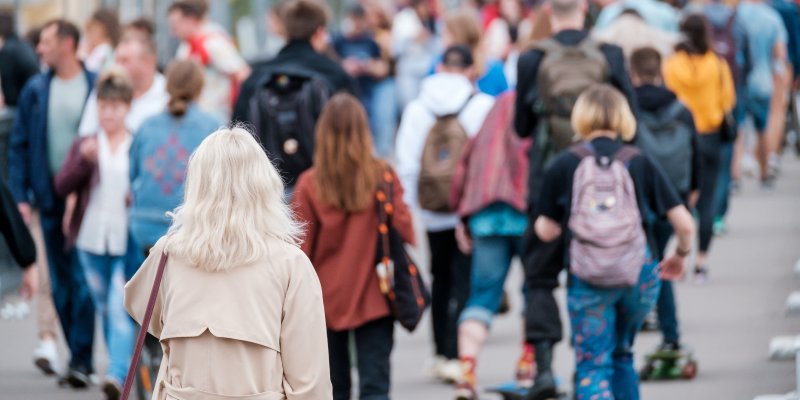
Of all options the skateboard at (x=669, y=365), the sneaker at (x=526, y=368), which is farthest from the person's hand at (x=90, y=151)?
the skateboard at (x=669, y=365)

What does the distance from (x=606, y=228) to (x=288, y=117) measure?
90.6 inches

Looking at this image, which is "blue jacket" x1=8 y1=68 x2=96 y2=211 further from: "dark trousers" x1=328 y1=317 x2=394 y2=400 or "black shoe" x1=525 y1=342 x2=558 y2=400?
"black shoe" x1=525 y1=342 x2=558 y2=400

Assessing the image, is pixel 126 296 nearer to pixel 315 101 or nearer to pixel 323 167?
pixel 323 167

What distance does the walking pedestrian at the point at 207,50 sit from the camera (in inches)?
394

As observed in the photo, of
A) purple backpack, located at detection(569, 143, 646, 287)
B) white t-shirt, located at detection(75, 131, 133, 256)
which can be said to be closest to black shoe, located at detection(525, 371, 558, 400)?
purple backpack, located at detection(569, 143, 646, 287)

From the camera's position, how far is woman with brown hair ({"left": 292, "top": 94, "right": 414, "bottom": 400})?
5.86 metres

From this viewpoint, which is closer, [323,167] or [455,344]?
[323,167]

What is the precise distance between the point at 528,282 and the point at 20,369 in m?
3.72

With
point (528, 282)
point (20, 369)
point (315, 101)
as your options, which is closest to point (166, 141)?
point (315, 101)

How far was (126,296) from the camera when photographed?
3885mm

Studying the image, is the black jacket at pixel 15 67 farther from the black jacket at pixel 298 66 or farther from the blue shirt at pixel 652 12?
the blue shirt at pixel 652 12

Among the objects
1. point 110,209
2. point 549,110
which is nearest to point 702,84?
point 549,110

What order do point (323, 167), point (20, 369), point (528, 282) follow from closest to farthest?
point (323, 167)
point (528, 282)
point (20, 369)

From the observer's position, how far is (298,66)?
7336 mm
